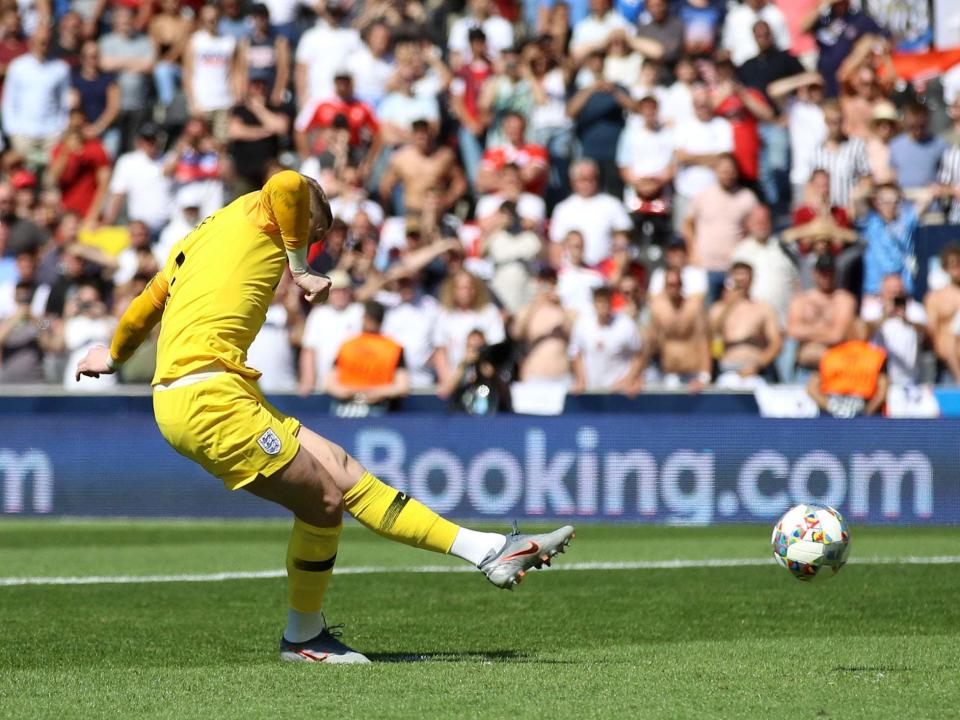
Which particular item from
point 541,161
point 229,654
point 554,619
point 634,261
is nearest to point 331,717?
point 229,654

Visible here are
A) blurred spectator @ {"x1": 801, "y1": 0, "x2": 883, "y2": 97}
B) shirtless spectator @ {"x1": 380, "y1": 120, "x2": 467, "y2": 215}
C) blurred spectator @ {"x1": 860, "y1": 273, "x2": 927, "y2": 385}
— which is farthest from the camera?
blurred spectator @ {"x1": 801, "y1": 0, "x2": 883, "y2": 97}

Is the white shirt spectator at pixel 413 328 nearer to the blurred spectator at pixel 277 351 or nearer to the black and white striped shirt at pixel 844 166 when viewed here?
the blurred spectator at pixel 277 351

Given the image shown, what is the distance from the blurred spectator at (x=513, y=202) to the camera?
18.2m

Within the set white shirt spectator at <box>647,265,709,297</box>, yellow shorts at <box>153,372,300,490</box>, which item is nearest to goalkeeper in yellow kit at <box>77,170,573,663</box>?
yellow shorts at <box>153,372,300,490</box>

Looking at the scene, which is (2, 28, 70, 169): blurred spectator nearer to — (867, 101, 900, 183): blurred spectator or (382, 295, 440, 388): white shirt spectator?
(382, 295, 440, 388): white shirt spectator

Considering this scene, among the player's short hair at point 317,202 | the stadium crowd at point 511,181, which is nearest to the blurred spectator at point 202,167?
the stadium crowd at point 511,181

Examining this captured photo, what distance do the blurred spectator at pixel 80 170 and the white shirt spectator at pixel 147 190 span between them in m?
0.73

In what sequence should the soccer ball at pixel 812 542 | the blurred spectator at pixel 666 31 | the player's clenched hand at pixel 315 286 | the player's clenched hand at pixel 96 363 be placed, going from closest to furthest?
the player's clenched hand at pixel 315 286, the player's clenched hand at pixel 96 363, the soccer ball at pixel 812 542, the blurred spectator at pixel 666 31

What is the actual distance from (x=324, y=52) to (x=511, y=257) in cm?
434

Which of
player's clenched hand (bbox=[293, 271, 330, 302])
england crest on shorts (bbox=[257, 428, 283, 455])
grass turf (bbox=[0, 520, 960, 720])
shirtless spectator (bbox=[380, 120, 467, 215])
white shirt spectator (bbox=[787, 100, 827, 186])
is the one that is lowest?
grass turf (bbox=[0, 520, 960, 720])

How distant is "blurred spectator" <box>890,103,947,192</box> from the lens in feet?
57.9

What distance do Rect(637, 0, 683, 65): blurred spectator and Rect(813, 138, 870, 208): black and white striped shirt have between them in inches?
92.0

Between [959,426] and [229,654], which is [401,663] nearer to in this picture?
[229,654]

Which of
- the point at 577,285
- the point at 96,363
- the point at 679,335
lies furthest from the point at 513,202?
the point at 96,363
